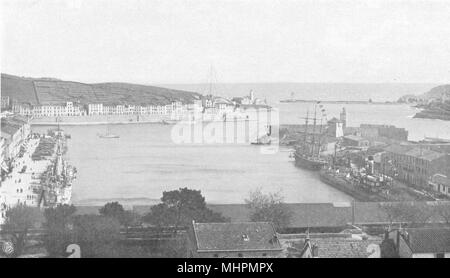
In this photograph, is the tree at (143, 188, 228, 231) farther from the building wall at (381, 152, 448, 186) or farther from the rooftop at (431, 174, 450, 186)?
the rooftop at (431, 174, 450, 186)

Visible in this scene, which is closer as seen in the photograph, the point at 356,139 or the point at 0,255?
the point at 0,255

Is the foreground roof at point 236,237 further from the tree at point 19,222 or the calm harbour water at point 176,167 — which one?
the tree at point 19,222

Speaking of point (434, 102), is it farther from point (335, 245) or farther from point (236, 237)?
point (236, 237)

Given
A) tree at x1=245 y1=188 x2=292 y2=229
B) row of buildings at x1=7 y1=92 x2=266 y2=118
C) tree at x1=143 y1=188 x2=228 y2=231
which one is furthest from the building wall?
tree at x1=143 y1=188 x2=228 y2=231

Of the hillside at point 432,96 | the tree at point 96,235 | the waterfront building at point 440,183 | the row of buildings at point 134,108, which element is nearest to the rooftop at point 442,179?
the waterfront building at point 440,183
